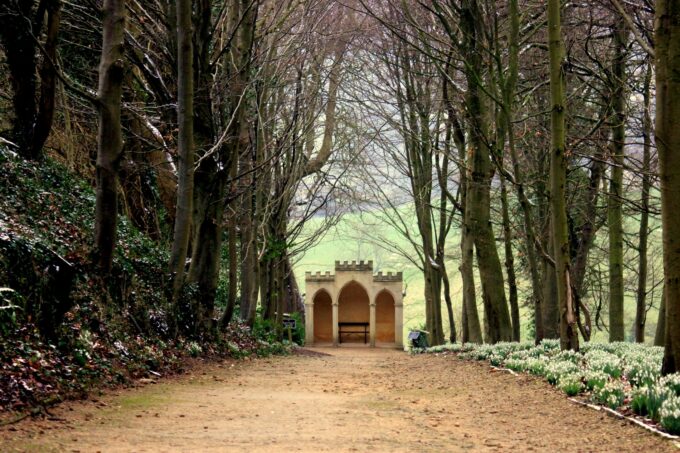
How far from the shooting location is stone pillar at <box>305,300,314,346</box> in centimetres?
3847

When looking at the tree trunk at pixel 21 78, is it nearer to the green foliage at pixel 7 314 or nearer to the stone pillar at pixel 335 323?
the green foliage at pixel 7 314

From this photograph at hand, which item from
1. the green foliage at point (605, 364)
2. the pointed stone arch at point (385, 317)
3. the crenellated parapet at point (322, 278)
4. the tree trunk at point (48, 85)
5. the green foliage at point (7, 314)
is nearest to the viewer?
the green foliage at point (7, 314)

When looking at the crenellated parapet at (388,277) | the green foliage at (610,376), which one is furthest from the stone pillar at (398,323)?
the green foliage at (610,376)

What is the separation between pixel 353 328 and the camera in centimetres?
4100

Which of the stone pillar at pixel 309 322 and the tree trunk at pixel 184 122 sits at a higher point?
the tree trunk at pixel 184 122

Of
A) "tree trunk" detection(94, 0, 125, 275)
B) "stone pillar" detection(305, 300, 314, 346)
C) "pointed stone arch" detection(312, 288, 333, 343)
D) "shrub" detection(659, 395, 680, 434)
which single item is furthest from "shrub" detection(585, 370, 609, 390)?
"pointed stone arch" detection(312, 288, 333, 343)

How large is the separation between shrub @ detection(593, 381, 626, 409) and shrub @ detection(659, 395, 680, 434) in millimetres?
789

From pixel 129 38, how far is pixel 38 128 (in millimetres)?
2822

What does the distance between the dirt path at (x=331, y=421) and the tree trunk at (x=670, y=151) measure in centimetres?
106

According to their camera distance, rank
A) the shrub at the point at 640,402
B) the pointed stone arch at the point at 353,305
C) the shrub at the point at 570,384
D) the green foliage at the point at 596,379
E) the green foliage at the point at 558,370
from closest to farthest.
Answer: the shrub at the point at 640,402
the green foliage at the point at 596,379
the shrub at the point at 570,384
the green foliage at the point at 558,370
the pointed stone arch at the point at 353,305

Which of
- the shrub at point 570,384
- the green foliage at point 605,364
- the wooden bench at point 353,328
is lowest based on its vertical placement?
the wooden bench at point 353,328

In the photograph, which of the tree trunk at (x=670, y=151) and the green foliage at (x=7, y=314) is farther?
the tree trunk at (x=670, y=151)

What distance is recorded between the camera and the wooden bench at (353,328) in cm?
4069

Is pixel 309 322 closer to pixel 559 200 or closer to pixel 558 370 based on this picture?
pixel 559 200
